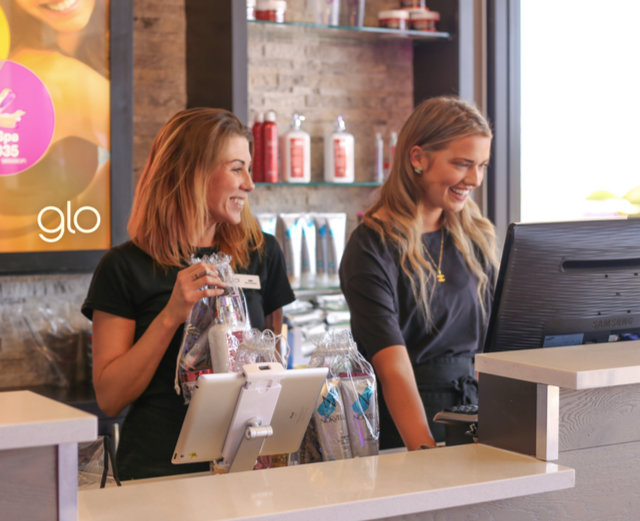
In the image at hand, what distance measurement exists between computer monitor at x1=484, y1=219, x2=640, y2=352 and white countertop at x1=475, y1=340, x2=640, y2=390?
5 cm

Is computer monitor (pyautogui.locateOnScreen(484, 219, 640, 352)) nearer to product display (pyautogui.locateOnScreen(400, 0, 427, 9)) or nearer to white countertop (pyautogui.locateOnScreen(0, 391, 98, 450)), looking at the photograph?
white countertop (pyautogui.locateOnScreen(0, 391, 98, 450))

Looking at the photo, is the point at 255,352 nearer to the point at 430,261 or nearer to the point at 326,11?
the point at 430,261

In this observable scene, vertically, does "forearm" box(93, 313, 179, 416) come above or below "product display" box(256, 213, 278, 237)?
below

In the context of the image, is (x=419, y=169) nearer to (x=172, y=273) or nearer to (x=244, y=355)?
(x=172, y=273)

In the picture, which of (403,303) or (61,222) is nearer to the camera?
(403,303)

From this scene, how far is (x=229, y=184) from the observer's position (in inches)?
85.4

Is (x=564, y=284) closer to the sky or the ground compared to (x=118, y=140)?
closer to the ground

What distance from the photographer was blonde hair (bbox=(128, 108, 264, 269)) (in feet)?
7.02

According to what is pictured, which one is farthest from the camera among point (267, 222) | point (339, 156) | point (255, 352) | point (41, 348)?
point (339, 156)

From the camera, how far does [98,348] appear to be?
204 cm

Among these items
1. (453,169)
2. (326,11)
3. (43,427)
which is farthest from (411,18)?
(43,427)

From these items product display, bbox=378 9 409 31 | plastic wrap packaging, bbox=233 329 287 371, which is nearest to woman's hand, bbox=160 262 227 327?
plastic wrap packaging, bbox=233 329 287 371

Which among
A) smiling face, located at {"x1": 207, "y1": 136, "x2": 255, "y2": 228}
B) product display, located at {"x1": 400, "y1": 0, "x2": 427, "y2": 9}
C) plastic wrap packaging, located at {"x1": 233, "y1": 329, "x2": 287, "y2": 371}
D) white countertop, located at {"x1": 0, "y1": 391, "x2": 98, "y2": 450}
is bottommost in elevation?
white countertop, located at {"x1": 0, "y1": 391, "x2": 98, "y2": 450}

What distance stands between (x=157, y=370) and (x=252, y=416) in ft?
2.16
